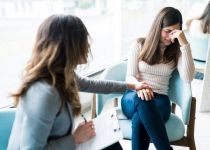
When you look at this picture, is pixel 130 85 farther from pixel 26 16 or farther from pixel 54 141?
pixel 26 16

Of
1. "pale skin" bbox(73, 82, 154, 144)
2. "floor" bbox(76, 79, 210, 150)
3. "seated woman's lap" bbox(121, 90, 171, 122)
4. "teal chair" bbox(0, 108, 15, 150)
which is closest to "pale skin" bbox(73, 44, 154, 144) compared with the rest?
"pale skin" bbox(73, 82, 154, 144)

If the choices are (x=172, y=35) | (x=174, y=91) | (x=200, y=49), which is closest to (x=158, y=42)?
(x=172, y=35)

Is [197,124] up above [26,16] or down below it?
below

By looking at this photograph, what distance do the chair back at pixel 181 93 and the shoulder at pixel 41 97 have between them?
884 mm

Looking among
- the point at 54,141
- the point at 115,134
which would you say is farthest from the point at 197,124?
the point at 54,141

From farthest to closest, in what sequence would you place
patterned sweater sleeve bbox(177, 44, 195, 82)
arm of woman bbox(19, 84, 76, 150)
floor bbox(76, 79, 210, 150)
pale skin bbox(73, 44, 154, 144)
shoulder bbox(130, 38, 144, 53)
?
floor bbox(76, 79, 210, 150) → shoulder bbox(130, 38, 144, 53) → patterned sweater sleeve bbox(177, 44, 195, 82) → pale skin bbox(73, 44, 154, 144) → arm of woman bbox(19, 84, 76, 150)

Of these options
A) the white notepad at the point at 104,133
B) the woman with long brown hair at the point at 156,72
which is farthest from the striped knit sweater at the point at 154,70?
the white notepad at the point at 104,133

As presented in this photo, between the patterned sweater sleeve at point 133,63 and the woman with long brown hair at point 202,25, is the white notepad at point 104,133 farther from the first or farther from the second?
the woman with long brown hair at point 202,25

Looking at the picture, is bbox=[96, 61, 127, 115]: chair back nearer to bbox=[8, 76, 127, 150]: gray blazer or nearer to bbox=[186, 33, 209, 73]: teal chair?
bbox=[8, 76, 127, 150]: gray blazer

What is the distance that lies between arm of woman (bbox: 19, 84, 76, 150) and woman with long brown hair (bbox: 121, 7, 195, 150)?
67 centimetres

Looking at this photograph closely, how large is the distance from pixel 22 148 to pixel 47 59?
1.09 ft

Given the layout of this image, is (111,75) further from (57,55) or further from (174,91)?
(57,55)

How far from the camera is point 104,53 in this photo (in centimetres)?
293

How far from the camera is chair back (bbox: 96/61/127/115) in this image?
1702mm
